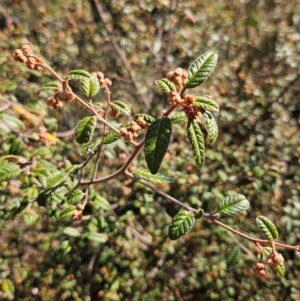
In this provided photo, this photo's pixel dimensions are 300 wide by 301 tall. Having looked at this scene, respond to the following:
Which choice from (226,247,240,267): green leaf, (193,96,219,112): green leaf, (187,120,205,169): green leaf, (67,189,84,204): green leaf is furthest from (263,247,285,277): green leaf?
(226,247,240,267): green leaf

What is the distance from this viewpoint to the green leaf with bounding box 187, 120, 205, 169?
1047mm

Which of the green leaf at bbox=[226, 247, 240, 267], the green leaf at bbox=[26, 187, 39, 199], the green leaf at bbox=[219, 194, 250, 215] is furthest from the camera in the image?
the green leaf at bbox=[226, 247, 240, 267]

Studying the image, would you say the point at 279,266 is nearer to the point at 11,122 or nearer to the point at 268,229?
the point at 268,229

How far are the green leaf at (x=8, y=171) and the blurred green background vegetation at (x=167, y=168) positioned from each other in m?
0.23

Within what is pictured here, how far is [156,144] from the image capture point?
1.01 meters

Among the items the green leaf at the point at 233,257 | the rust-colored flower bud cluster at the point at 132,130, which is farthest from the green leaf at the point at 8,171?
the green leaf at the point at 233,257

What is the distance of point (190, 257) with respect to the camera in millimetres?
3211

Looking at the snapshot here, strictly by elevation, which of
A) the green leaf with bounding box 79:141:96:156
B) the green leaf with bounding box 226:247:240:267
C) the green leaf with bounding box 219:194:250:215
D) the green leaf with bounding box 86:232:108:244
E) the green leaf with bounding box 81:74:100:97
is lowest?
the green leaf with bounding box 226:247:240:267

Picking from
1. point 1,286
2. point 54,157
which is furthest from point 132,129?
point 1,286

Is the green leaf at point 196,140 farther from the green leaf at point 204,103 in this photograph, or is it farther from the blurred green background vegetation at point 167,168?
the blurred green background vegetation at point 167,168

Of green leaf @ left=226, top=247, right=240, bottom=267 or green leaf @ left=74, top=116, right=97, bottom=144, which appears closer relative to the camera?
green leaf @ left=74, top=116, right=97, bottom=144

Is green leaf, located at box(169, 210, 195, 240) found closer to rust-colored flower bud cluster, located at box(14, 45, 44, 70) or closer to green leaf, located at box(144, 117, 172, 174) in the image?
green leaf, located at box(144, 117, 172, 174)

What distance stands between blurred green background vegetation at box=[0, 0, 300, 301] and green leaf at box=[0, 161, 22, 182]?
0.74ft

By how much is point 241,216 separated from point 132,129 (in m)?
1.84
